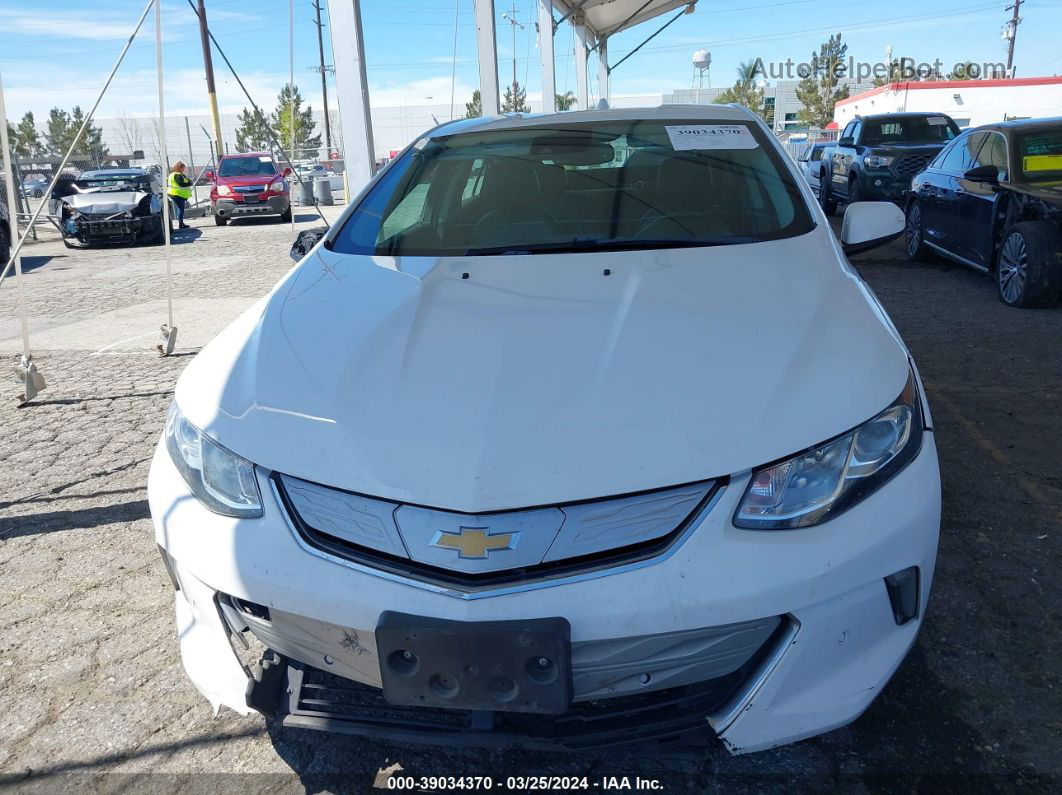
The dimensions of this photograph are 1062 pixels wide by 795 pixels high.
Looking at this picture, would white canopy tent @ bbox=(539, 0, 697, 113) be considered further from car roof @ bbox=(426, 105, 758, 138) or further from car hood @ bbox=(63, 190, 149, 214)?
car roof @ bbox=(426, 105, 758, 138)

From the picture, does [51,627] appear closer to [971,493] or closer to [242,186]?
[971,493]

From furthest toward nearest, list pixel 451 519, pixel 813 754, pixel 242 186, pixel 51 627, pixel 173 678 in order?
pixel 242 186 → pixel 51 627 → pixel 173 678 → pixel 813 754 → pixel 451 519

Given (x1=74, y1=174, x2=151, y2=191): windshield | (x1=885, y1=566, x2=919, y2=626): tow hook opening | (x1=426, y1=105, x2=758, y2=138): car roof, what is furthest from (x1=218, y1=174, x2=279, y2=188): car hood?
(x1=885, y1=566, x2=919, y2=626): tow hook opening

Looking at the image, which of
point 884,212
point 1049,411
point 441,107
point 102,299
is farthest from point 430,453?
point 441,107

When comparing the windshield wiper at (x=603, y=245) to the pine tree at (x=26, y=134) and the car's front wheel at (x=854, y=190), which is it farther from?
the pine tree at (x=26, y=134)

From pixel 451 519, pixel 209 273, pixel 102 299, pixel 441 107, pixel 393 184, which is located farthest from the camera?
pixel 441 107

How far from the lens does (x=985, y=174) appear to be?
22.8 ft

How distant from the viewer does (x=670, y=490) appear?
1.66 m

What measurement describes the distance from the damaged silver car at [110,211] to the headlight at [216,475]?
15.1m

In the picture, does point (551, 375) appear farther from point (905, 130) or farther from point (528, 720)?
point (905, 130)

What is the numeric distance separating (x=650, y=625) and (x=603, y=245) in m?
1.47

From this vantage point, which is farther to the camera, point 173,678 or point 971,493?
point 971,493

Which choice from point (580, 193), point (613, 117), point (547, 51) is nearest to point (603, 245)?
point (580, 193)

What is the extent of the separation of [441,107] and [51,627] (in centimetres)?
8261
